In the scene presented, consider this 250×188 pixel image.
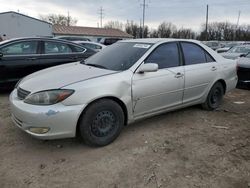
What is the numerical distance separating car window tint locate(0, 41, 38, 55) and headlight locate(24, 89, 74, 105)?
3478mm

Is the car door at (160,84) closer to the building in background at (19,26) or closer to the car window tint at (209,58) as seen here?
the car window tint at (209,58)

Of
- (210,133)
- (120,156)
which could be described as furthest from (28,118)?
(210,133)

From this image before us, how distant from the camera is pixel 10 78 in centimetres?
630

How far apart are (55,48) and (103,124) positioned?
3.94m

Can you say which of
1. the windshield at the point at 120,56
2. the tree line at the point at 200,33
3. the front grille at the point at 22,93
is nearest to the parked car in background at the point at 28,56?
the windshield at the point at 120,56

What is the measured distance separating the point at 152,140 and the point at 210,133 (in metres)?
1.03

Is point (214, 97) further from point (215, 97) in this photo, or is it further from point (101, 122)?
point (101, 122)

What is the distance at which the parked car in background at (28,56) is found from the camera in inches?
247

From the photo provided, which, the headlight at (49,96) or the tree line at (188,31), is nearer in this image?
the headlight at (49,96)

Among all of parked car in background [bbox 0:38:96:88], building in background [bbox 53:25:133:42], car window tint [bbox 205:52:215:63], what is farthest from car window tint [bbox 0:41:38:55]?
building in background [bbox 53:25:133:42]

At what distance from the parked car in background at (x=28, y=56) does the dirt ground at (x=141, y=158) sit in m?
1.86

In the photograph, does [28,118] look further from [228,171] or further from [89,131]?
[228,171]

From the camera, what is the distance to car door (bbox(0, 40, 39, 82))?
6242mm

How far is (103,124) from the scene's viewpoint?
3.74m
